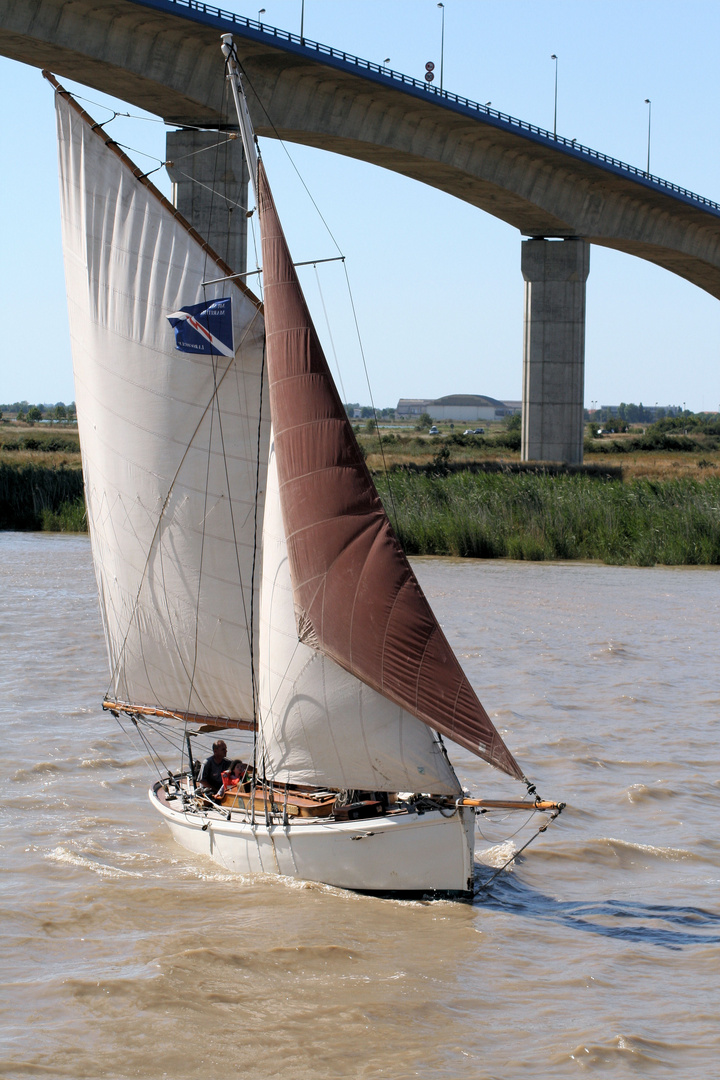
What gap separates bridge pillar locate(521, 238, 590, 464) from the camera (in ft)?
160

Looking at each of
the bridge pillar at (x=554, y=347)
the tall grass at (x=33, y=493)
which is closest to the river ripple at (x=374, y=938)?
the tall grass at (x=33, y=493)

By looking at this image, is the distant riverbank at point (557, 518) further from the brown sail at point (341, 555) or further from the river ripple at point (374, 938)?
the brown sail at point (341, 555)

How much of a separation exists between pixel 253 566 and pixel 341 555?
5.74 feet

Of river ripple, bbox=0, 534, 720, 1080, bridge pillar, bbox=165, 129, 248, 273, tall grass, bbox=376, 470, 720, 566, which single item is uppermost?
bridge pillar, bbox=165, 129, 248, 273

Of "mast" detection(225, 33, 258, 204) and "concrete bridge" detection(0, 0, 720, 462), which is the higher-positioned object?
"concrete bridge" detection(0, 0, 720, 462)

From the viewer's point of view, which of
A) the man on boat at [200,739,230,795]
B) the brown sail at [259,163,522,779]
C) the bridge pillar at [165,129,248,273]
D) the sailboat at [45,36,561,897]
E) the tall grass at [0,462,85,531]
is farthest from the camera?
the tall grass at [0,462,85,531]

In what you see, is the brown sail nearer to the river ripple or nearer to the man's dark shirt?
the river ripple

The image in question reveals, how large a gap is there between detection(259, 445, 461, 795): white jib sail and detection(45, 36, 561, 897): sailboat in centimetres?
2

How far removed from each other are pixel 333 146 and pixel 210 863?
106 ft

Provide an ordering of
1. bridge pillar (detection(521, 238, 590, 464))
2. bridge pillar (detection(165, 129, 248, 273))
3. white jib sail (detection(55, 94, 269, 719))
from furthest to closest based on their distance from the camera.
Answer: bridge pillar (detection(521, 238, 590, 464))
bridge pillar (detection(165, 129, 248, 273))
white jib sail (detection(55, 94, 269, 719))

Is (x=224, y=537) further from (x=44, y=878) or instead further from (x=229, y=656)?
(x=44, y=878)

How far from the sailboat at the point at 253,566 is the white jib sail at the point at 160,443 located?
2cm

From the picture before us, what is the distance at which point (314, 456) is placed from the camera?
387 inches

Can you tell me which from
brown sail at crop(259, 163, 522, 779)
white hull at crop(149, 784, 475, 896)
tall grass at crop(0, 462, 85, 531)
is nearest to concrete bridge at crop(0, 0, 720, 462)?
tall grass at crop(0, 462, 85, 531)
